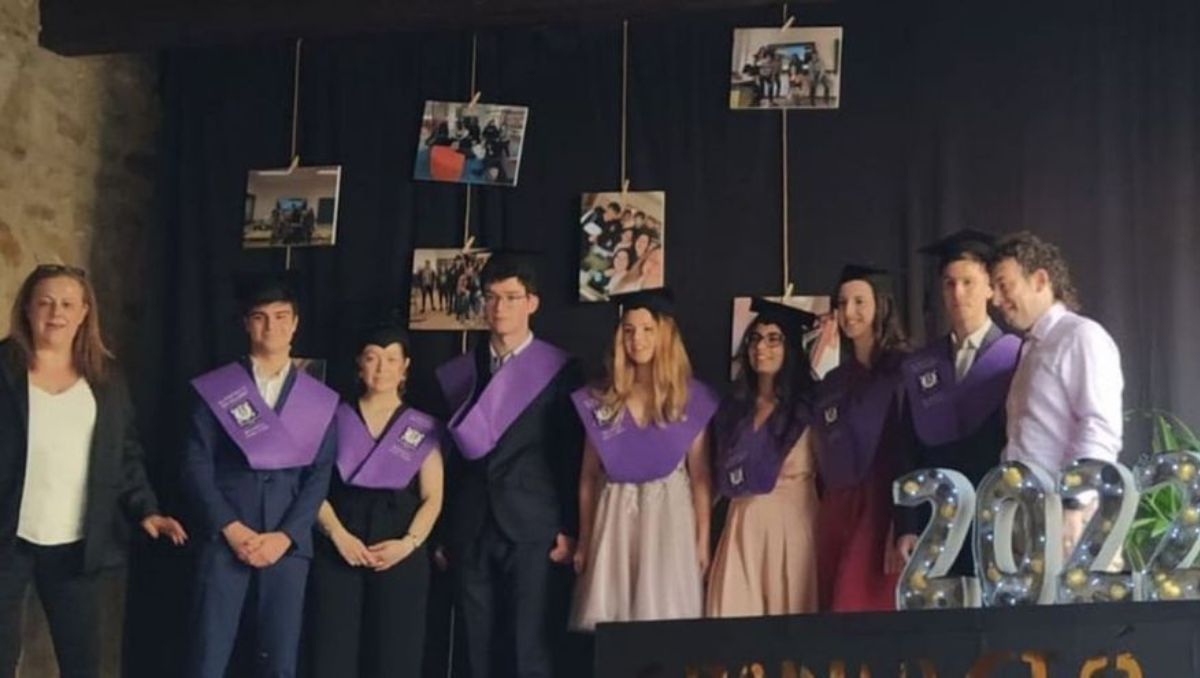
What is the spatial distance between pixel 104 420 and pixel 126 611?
0.80 meters

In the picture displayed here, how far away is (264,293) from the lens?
3838mm

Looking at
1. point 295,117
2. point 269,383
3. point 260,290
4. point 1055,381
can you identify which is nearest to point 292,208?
point 295,117

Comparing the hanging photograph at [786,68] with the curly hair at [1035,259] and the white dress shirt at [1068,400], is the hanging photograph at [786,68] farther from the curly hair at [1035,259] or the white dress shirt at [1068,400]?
the white dress shirt at [1068,400]

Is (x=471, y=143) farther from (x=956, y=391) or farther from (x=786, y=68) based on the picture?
(x=956, y=391)

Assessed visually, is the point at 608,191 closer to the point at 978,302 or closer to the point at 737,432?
the point at 737,432

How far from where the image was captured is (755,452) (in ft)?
11.7

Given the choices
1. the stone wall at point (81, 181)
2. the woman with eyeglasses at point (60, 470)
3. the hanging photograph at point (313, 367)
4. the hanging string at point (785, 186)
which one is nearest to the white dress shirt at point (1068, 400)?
the hanging string at point (785, 186)

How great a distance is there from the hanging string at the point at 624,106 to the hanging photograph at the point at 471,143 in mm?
265

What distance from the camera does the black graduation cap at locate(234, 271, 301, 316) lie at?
3.84m

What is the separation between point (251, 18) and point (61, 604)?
157 cm

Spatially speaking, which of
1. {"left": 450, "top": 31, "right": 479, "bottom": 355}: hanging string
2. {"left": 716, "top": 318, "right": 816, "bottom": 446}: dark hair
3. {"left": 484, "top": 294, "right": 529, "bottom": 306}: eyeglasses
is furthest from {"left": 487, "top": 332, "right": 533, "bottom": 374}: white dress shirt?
{"left": 716, "top": 318, "right": 816, "bottom": 446}: dark hair

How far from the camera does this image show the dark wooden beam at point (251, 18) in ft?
13.4

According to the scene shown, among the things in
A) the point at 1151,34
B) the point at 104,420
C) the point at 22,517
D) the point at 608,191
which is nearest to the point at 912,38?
the point at 1151,34

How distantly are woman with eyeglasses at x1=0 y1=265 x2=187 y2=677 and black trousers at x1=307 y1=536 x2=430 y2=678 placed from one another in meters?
0.43
